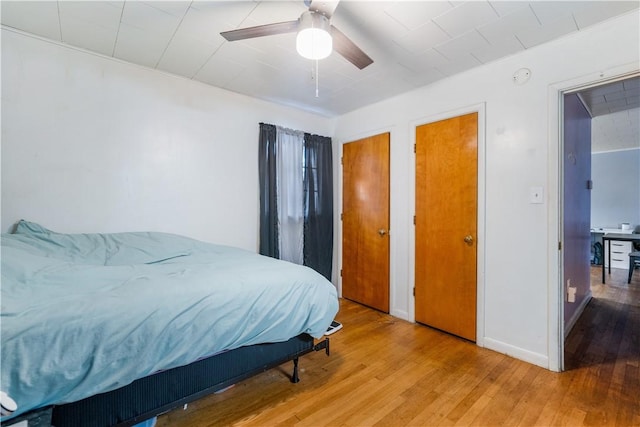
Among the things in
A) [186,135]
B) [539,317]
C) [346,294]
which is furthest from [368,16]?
[346,294]

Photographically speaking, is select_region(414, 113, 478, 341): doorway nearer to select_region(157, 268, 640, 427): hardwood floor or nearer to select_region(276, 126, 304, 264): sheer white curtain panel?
select_region(157, 268, 640, 427): hardwood floor

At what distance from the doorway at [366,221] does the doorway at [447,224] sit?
41 cm

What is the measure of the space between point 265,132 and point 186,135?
0.82 metres

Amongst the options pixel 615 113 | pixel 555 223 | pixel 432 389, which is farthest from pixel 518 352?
pixel 615 113

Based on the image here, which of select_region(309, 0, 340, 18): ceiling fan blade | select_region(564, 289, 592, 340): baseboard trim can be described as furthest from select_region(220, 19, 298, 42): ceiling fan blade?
select_region(564, 289, 592, 340): baseboard trim

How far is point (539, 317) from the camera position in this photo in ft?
6.93

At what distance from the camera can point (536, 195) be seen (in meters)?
2.12

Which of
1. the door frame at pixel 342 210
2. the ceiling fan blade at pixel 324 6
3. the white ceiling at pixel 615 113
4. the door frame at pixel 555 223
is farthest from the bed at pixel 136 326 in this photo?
the white ceiling at pixel 615 113

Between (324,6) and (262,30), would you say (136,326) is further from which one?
(324,6)

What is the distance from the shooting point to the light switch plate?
209cm

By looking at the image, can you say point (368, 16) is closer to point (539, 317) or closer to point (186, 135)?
point (186, 135)

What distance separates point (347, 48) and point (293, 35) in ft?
1.92

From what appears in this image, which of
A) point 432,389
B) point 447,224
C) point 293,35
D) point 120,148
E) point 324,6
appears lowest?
point 432,389

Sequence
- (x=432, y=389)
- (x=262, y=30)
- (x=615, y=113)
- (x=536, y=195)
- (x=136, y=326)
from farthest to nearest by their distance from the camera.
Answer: (x=615, y=113) → (x=536, y=195) → (x=432, y=389) → (x=262, y=30) → (x=136, y=326)
